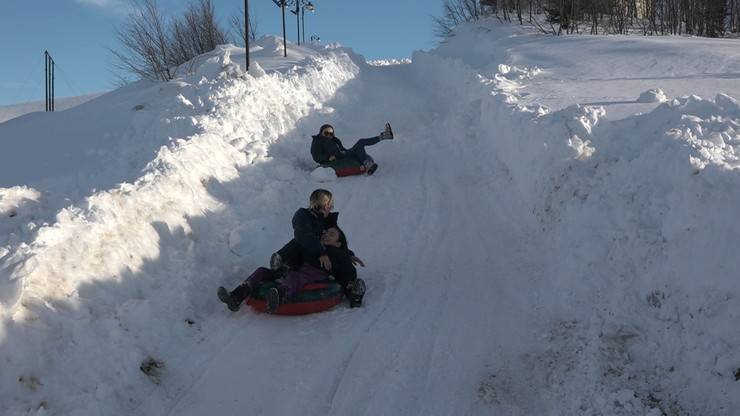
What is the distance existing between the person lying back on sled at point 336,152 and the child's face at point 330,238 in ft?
12.8

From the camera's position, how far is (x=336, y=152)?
941cm

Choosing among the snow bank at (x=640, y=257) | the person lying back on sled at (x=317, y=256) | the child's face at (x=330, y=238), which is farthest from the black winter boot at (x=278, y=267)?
the snow bank at (x=640, y=257)

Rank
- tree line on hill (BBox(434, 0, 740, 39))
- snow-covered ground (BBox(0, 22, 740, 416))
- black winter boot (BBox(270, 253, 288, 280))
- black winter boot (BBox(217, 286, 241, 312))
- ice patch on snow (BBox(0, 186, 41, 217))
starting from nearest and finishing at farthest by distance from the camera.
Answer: snow-covered ground (BBox(0, 22, 740, 416)) < black winter boot (BBox(217, 286, 241, 312)) < ice patch on snow (BBox(0, 186, 41, 217)) < black winter boot (BBox(270, 253, 288, 280)) < tree line on hill (BBox(434, 0, 740, 39))

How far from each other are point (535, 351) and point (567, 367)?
0.32 metres

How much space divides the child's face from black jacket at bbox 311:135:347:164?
4127mm

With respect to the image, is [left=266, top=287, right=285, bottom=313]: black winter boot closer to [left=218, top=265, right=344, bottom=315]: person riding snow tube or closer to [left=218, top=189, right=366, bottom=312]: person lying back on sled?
[left=218, top=265, right=344, bottom=315]: person riding snow tube

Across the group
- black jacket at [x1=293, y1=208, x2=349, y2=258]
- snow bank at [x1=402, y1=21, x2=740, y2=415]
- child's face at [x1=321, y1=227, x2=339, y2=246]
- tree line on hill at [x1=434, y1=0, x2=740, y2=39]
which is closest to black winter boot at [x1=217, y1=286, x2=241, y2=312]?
black jacket at [x1=293, y1=208, x2=349, y2=258]

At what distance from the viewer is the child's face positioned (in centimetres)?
532

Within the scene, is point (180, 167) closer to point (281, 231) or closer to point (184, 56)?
point (281, 231)

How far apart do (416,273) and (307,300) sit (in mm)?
1292

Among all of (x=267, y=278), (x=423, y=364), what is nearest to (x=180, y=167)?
(x=267, y=278)

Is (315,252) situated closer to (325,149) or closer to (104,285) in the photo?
(104,285)

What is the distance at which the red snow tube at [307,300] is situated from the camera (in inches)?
191

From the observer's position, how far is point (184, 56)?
974 inches
